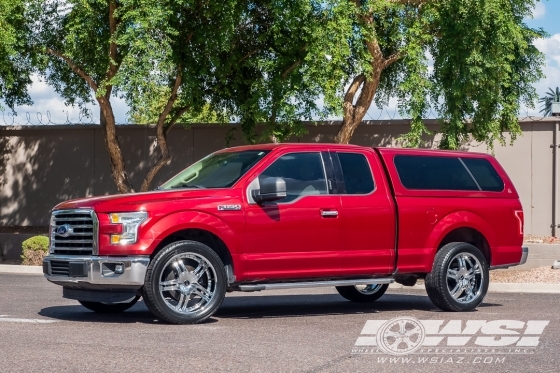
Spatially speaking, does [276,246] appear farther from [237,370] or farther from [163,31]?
[163,31]

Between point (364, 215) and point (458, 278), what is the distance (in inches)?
65.5

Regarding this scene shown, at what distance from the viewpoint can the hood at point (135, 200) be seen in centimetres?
1054

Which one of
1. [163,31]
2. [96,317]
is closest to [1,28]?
[163,31]

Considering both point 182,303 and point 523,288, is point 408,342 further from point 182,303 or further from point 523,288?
point 523,288

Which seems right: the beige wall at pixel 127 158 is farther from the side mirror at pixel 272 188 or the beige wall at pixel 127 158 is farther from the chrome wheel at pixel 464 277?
the side mirror at pixel 272 188

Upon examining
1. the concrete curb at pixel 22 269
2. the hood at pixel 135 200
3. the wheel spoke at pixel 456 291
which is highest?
the hood at pixel 135 200

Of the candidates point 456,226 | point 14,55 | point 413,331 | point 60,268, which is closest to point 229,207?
point 60,268

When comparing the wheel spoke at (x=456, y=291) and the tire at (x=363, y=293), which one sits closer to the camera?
the wheel spoke at (x=456, y=291)

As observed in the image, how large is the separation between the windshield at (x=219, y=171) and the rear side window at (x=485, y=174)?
3056 mm

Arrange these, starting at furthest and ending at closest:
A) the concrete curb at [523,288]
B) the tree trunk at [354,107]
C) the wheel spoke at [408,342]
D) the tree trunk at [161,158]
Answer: the tree trunk at [161,158]
the tree trunk at [354,107]
the concrete curb at [523,288]
the wheel spoke at [408,342]

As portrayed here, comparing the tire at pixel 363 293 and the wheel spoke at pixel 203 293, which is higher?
the wheel spoke at pixel 203 293

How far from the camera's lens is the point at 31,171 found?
27672mm

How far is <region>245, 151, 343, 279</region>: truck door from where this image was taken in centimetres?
1105

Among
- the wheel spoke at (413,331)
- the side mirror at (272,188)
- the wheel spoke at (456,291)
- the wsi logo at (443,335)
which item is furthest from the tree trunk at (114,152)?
the wheel spoke at (413,331)
